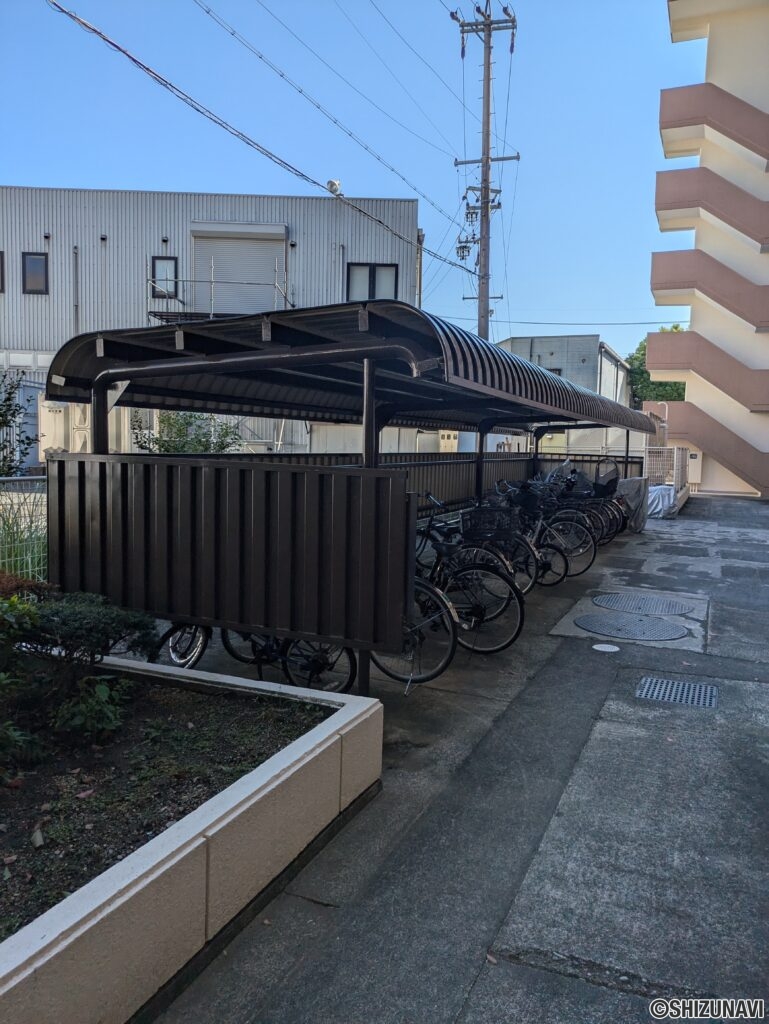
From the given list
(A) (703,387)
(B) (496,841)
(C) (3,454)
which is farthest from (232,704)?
(A) (703,387)

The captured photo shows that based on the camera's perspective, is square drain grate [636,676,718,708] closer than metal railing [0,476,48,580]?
Yes

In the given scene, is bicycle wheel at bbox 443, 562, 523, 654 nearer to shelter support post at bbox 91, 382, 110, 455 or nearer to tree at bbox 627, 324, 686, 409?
shelter support post at bbox 91, 382, 110, 455

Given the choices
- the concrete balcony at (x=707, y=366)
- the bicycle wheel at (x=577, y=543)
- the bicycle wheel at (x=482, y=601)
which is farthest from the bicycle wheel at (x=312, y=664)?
the concrete balcony at (x=707, y=366)

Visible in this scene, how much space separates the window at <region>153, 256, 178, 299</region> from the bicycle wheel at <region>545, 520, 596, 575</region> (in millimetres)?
13400

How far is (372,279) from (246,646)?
1535 cm

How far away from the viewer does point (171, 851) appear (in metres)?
2.14

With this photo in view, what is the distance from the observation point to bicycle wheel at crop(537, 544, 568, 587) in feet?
27.1

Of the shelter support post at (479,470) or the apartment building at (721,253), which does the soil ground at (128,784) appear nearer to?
the shelter support post at (479,470)

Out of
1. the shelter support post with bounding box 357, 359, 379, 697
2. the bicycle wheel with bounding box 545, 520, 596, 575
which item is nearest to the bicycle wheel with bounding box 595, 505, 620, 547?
the bicycle wheel with bounding box 545, 520, 596, 575

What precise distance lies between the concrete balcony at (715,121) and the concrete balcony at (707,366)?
5882 mm

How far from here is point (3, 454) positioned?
700 centimetres

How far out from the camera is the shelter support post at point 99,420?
5.04 metres

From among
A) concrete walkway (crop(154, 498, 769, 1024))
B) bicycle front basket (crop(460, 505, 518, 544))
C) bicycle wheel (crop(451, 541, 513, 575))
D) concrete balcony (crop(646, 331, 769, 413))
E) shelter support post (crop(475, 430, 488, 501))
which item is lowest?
concrete walkway (crop(154, 498, 769, 1024))

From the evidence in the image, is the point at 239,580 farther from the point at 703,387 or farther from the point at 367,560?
the point at 703,387
